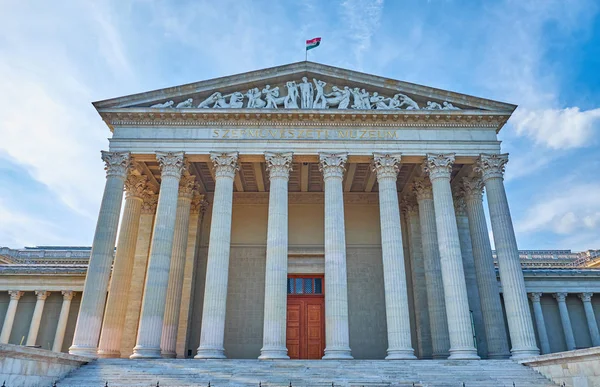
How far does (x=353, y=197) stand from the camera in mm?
31250

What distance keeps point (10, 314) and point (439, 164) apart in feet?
97.9

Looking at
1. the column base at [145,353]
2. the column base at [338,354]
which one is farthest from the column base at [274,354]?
the column base at [145,353]

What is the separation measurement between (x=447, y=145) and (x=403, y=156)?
8.31 feet

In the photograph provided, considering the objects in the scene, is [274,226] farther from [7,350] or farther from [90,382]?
[7,350]

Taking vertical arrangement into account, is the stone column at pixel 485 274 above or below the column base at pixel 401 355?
above

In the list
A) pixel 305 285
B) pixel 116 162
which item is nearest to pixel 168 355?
pixel 305 285

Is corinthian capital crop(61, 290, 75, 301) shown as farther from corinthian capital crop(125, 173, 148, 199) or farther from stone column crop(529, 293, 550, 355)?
stone column crop(529, 293, 550, 355)

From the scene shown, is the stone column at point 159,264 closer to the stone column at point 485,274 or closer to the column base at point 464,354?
the column base at point 464,354

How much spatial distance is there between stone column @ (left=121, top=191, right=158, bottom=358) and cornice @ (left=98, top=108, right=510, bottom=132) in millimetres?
5894

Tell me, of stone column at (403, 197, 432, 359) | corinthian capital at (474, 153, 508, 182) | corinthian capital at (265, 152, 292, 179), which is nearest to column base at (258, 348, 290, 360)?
corinthian capital at (265, 152, 292, 179)

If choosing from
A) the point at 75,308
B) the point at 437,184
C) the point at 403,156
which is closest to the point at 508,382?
the point at 437,184

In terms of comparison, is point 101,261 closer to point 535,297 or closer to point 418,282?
point 418,282

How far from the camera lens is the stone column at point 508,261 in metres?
20.6

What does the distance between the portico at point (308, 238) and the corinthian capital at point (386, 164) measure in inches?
3.0
